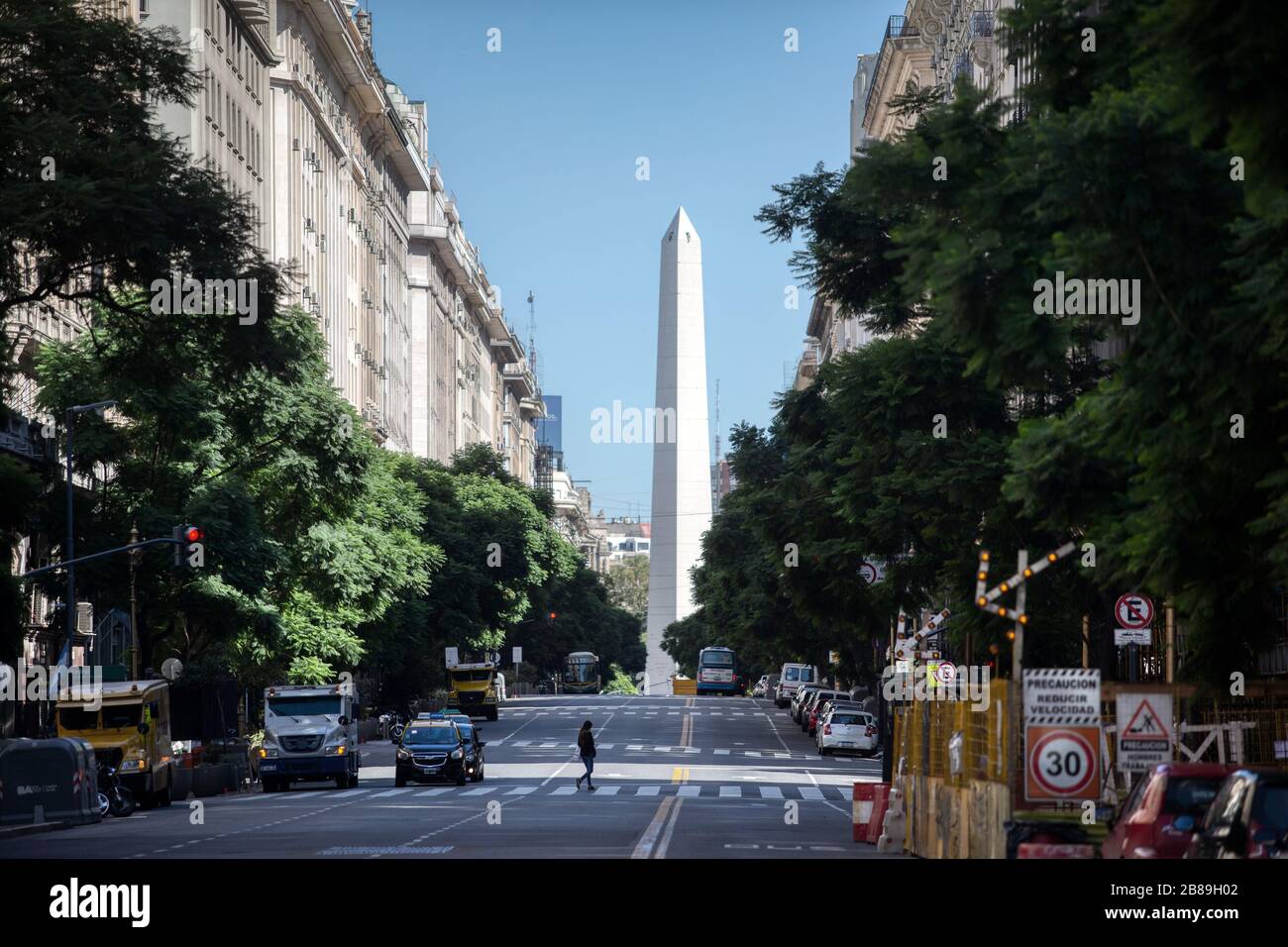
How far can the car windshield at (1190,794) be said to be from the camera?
58.4 feet

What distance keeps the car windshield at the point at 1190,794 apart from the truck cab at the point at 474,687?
238ft

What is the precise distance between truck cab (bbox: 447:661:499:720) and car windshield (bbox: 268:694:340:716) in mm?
39165

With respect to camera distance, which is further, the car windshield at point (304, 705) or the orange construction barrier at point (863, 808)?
the car windshield at point (304, 705)

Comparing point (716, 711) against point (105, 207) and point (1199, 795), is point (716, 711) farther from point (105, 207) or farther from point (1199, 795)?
point (1199, 795)

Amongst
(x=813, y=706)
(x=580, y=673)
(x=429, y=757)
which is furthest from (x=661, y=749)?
(x=580, y=673)

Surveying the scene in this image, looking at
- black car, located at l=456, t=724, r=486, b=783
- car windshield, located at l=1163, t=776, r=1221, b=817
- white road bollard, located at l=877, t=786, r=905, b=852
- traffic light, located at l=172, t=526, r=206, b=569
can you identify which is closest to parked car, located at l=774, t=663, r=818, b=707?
black car, located at l=456, t=724, r=486, b=783

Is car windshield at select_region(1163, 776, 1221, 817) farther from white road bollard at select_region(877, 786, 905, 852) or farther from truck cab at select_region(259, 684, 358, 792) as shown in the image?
truck cab at select_region(259, 684, 358, 792)

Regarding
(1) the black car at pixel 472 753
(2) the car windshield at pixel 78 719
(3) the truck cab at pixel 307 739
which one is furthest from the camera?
(1) the black car at pixel 472 753

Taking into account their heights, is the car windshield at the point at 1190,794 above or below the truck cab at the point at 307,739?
Answer: above

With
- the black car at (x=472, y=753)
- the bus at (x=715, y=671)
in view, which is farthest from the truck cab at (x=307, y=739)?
the bus at (x=715, y=671)

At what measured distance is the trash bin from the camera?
113 feet

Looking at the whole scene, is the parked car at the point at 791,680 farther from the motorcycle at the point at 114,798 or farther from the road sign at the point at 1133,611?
the road sign at the point at 1133,611

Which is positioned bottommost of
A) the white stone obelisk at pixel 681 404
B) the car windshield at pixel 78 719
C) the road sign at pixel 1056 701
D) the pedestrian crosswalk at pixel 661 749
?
the pedestrian crosswalk at pixel 661 749
